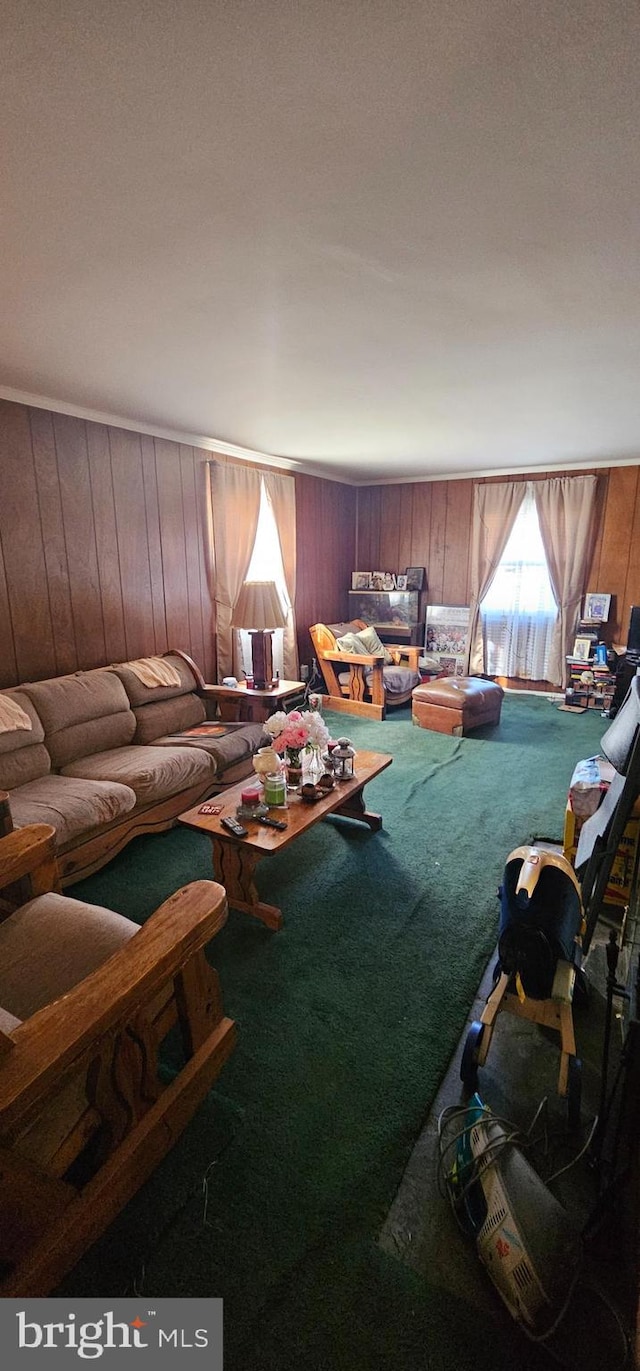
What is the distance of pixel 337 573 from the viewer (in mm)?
6312

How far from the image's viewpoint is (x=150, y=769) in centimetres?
264

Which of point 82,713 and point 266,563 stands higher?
point 266,563

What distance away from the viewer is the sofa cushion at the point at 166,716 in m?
3.18

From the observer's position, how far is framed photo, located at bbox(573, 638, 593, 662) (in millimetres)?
5309

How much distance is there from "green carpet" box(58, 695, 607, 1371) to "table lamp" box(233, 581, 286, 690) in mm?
1304

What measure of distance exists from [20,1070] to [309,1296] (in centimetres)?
75

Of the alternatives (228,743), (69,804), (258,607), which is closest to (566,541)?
(258,607)

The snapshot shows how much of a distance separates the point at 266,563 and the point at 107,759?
2789 mm

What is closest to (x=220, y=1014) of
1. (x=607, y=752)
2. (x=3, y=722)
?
(x=607, y=752)

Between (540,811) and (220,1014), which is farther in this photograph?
(540,811)

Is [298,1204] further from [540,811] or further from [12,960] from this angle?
[540,811]

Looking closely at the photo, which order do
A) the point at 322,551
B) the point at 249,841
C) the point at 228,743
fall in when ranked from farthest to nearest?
the point at 322,551 → the point at 228,743 → the point at 249,841

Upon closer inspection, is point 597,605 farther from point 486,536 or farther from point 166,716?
point 166,716

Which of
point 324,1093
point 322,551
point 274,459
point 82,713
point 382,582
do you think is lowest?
point 324,1093
